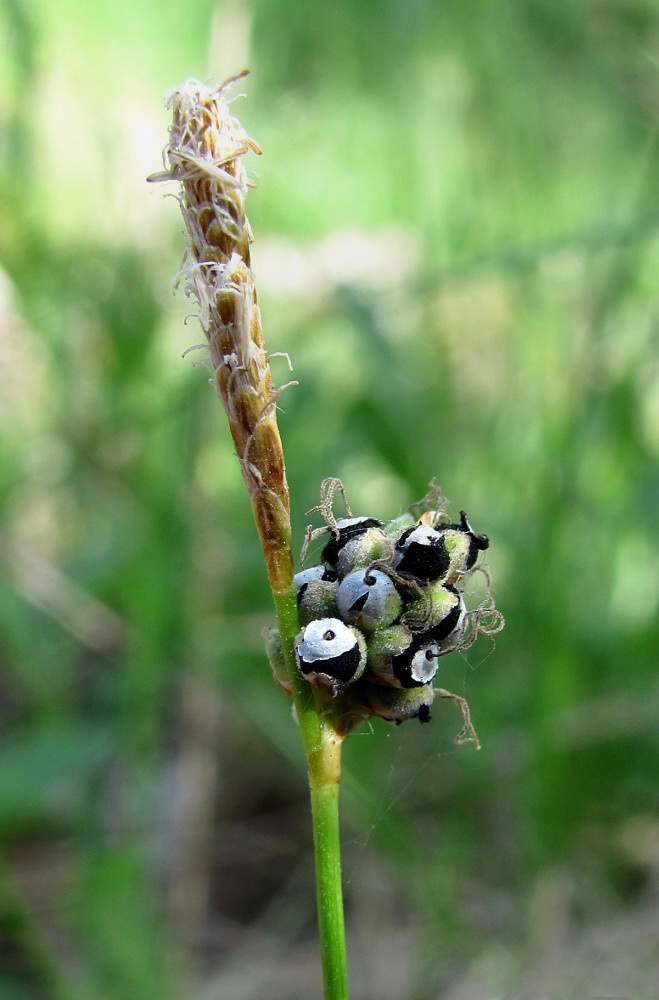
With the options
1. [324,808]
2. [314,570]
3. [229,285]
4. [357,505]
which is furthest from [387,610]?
[357,505]

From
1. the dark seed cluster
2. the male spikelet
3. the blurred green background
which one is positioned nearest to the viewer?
the male spikelet

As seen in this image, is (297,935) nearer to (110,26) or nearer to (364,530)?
(364,530)

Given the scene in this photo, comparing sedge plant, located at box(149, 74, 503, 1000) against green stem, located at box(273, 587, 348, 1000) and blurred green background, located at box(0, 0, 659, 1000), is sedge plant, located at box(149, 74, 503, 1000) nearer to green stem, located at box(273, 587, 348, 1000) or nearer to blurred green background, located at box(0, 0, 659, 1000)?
green stem, located at box(273, 587, 348, 1000)

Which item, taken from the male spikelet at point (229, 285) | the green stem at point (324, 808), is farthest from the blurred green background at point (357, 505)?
the male spikelet at point (229, 285)

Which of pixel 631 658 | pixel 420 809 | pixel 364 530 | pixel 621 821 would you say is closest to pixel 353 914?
pixel 420 809

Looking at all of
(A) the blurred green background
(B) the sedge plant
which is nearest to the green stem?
(B) the sedge plant

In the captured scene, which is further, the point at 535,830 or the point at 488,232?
the point at 488,232

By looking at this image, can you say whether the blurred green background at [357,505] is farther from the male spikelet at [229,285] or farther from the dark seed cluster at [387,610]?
the male spikelet at [229,285]
